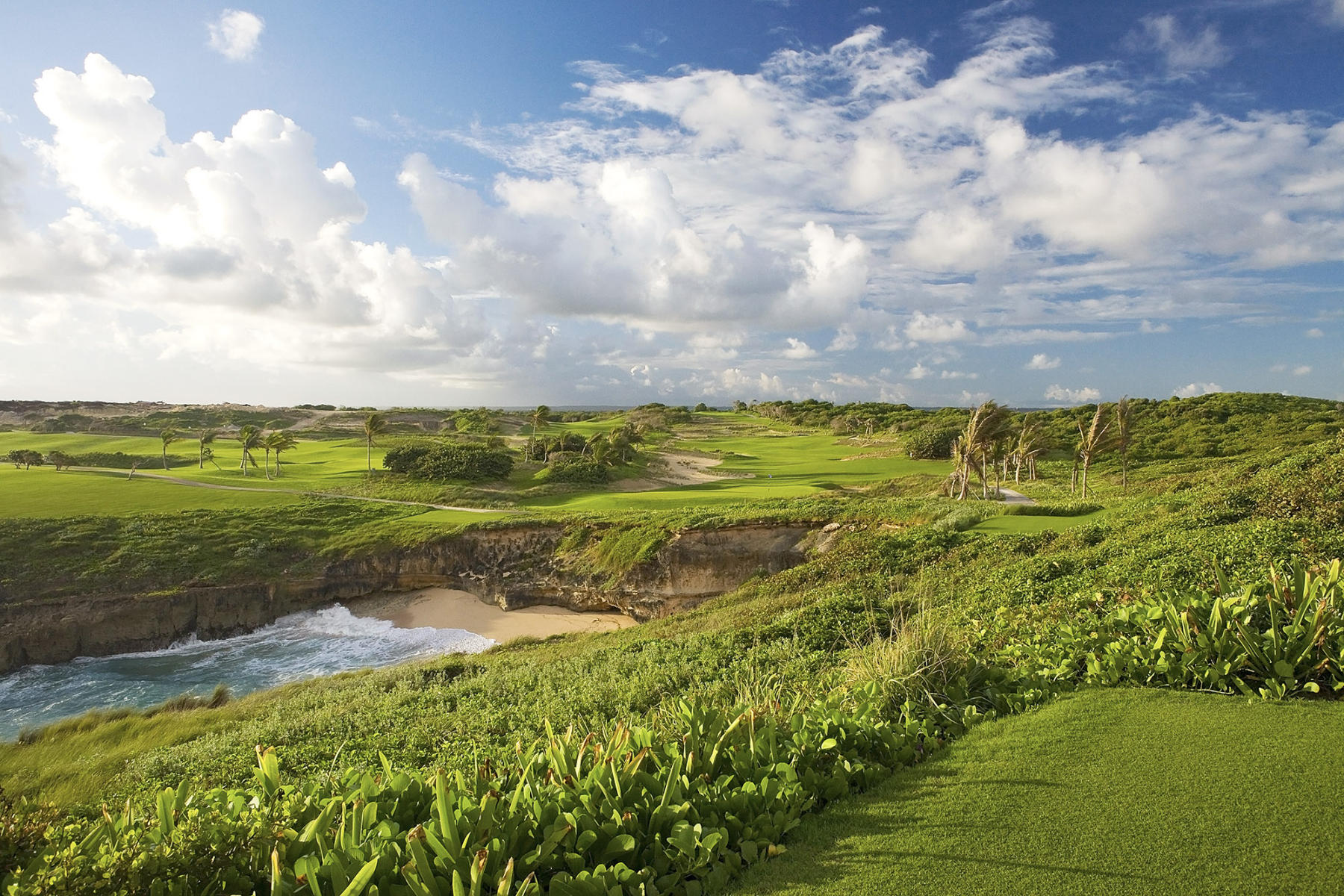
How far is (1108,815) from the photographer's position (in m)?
3.62

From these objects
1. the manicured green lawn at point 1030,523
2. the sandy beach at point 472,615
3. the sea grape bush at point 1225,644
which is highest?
the sea grape bush at point 1225,644

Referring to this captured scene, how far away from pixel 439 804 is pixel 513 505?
32.5 meters

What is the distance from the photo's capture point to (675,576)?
22453 millimetres

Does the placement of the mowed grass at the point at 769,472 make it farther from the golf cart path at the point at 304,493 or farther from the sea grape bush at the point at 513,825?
the sea grape bush at the point at 513,825

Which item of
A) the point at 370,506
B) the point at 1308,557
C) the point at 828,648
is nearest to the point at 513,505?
the point at 370,506

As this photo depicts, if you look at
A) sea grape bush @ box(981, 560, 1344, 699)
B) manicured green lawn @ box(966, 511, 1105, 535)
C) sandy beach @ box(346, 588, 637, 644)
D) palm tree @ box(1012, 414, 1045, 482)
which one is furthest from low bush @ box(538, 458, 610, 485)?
sea grape bush @ box(981, 560, 1344, 699)

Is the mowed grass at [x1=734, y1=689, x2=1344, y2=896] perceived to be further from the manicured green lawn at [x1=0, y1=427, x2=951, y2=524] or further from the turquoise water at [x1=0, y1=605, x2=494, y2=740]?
the manicured green lawn at [x1=0, y1=427, x2=951, y2=524]

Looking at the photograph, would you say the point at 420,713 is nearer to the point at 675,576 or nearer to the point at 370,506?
the point at 675,576

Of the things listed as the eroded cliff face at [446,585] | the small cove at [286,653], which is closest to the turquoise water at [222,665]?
the small cove at [286,653]

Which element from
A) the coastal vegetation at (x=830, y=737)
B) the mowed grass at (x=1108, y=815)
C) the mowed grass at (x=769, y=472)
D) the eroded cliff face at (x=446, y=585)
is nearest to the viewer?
the mowed grass at (x=1108, y=815)

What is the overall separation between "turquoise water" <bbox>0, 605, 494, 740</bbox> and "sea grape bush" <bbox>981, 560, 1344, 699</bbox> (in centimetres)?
1844

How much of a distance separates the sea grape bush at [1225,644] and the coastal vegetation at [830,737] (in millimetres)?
27

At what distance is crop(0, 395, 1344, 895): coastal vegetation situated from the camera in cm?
344

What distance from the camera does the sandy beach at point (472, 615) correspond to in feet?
75.8
